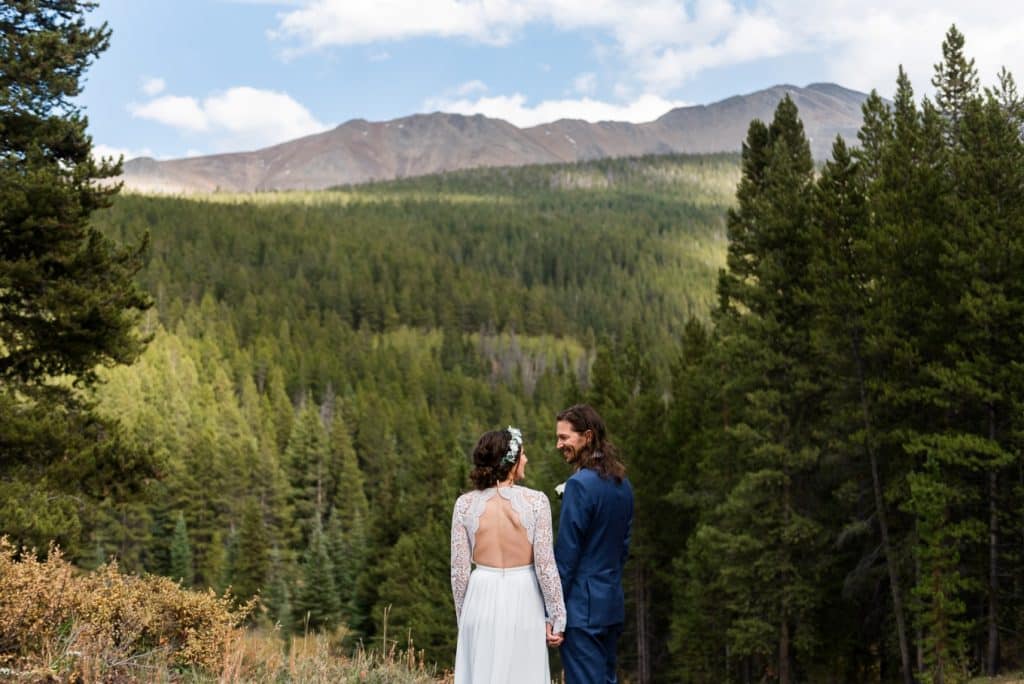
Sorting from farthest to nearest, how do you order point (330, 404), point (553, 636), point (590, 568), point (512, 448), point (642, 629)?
point (330, 404) → point (642, 629) → point (590, 568) → point (553, 636) → point (512, 448)

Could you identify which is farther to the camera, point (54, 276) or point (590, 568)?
point (54, 276)

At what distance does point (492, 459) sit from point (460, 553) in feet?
2.33

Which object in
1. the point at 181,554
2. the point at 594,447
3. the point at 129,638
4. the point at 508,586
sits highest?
the point at 594,447

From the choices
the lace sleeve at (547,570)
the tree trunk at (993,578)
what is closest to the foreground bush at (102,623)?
the lace sleeve at (547,570)

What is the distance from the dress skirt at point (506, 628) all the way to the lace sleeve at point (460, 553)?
0.12 m

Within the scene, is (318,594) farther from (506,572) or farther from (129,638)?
(506,572)

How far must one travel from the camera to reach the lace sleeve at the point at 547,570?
5992 millimetres

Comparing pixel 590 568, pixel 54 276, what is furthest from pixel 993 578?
pixel 54 276

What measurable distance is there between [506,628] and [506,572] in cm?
36

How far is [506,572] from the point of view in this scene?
600 centimetres

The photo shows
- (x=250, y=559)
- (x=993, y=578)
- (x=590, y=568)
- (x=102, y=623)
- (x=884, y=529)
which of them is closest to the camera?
(x=590, y=568)

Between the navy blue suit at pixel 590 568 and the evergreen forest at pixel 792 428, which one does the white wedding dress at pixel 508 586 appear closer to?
the navy blue suit at pixel 590 568

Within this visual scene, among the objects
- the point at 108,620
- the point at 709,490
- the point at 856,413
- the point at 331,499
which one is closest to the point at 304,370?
the point at 331,499

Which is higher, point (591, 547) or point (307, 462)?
point (591, 547)
